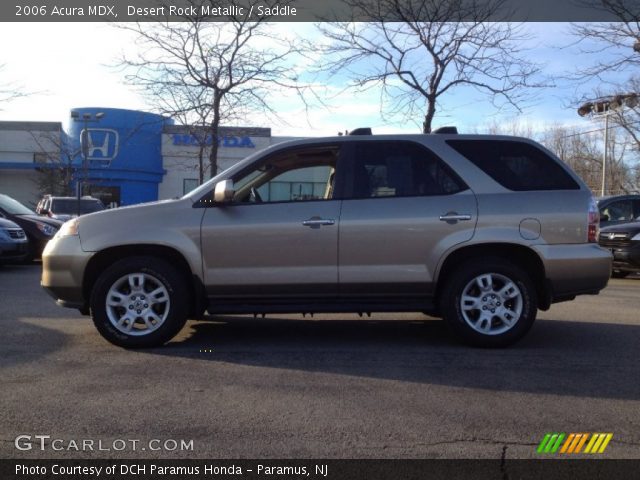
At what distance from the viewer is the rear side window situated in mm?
5758

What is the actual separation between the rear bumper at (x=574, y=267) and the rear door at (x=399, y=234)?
778mm

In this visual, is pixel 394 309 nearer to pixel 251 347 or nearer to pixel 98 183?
pixel 251 347

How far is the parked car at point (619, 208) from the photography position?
13156 mm

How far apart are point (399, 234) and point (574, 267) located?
1622mm

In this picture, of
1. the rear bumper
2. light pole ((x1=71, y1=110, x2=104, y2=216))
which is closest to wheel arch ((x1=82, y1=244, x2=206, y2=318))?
the rear bumper

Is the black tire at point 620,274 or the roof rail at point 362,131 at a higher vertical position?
the roof rail at point 362,131

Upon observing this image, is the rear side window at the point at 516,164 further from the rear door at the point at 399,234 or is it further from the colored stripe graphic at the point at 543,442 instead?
the colored stripe graphic at the point at 543,442

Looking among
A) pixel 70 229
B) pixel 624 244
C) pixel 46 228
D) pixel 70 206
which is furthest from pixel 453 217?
pixel 70 206

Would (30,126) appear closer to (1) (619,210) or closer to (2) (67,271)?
(1) (619,210)

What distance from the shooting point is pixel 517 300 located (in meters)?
5.63

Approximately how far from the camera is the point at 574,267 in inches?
220

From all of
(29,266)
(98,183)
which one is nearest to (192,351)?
(29,266)

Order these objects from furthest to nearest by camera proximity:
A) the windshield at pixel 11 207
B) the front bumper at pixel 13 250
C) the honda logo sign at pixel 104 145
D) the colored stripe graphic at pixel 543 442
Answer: the honda logo sign at pixel 104 145 < the windshield at pixel 11 207 < the front bumper at pixel 13 250 < the colored stripe graphic at pixel 543 442

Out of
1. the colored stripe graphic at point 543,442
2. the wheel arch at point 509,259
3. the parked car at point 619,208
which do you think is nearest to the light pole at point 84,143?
the parked car at point 619,208
